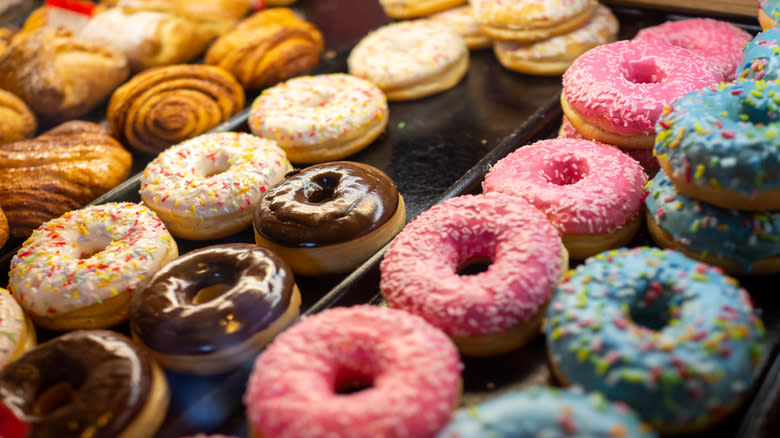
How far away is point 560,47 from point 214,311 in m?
2.58

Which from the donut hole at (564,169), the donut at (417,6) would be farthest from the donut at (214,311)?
the donut at (417,6)

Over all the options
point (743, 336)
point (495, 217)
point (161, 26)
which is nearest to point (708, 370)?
point (743, 336)

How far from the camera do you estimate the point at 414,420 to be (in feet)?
5.06

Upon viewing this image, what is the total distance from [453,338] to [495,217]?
494 mm

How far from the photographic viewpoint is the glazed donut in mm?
1900

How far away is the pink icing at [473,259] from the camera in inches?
74.7

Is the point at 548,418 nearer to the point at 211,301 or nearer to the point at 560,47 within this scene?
the point at 211,301

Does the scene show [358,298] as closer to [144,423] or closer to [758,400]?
[144,423]

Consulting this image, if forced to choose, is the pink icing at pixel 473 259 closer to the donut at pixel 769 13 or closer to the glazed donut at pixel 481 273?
the glazed donut at pixel 481 273

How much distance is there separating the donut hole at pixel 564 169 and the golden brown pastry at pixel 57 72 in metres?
2.97

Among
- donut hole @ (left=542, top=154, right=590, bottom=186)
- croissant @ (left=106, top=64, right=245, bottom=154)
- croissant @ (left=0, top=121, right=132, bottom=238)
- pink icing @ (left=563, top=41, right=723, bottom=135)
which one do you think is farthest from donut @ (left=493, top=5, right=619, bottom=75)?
croissant @ (left=0, top=121, right=132, bottom=238)

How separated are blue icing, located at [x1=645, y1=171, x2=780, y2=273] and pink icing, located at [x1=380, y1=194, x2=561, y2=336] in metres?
0.44

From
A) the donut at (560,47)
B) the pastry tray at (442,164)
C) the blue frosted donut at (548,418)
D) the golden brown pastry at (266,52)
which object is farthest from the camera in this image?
the golden brown pastry at (266,52)

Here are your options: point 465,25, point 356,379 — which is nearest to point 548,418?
point 356,379
